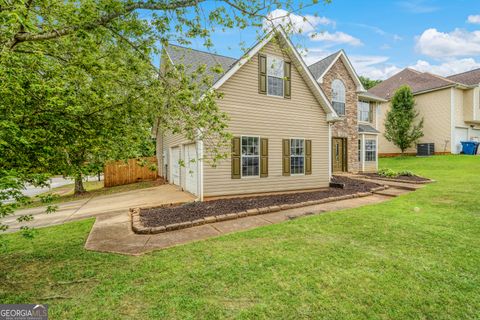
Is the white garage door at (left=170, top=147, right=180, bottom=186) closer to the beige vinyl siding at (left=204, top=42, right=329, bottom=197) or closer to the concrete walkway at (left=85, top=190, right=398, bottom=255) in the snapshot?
the beige vinyl siding at (left=204, top=42, right=329, bottom=197)

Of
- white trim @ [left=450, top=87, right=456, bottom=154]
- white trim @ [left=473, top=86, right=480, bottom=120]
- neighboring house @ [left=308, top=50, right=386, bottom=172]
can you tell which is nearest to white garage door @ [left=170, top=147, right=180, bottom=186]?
neighboring house @ [left=308, top=50, right=386, bottom=172]

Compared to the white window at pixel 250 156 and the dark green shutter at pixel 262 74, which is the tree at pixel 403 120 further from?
the white window at pixel 250 156

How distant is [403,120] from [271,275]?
24.1m

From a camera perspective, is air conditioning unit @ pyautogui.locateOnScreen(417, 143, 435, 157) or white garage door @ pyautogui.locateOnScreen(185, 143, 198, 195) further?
air conditioning unit @ pyautogui.locateOnScreen(417, 143, 435, 157)

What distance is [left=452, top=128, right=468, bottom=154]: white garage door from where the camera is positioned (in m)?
21.6

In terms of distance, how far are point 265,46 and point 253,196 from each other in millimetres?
5998

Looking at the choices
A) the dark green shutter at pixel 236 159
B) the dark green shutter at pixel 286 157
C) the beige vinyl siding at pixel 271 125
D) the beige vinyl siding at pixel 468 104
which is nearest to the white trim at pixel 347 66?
the beige vinyl siding at pixel 271 125

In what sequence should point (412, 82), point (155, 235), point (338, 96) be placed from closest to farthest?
point (155, 235)
point (338, 96)
point (412, 82)

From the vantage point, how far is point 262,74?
9312mm

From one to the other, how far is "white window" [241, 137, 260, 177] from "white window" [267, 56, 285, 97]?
218 centimetres

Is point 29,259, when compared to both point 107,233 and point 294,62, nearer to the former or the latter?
point 107,233

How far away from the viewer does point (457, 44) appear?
108 ft

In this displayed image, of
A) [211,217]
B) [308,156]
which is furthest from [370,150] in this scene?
[211,217]

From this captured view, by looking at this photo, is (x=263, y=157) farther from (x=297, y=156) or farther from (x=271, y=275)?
(x=271, y=275)
